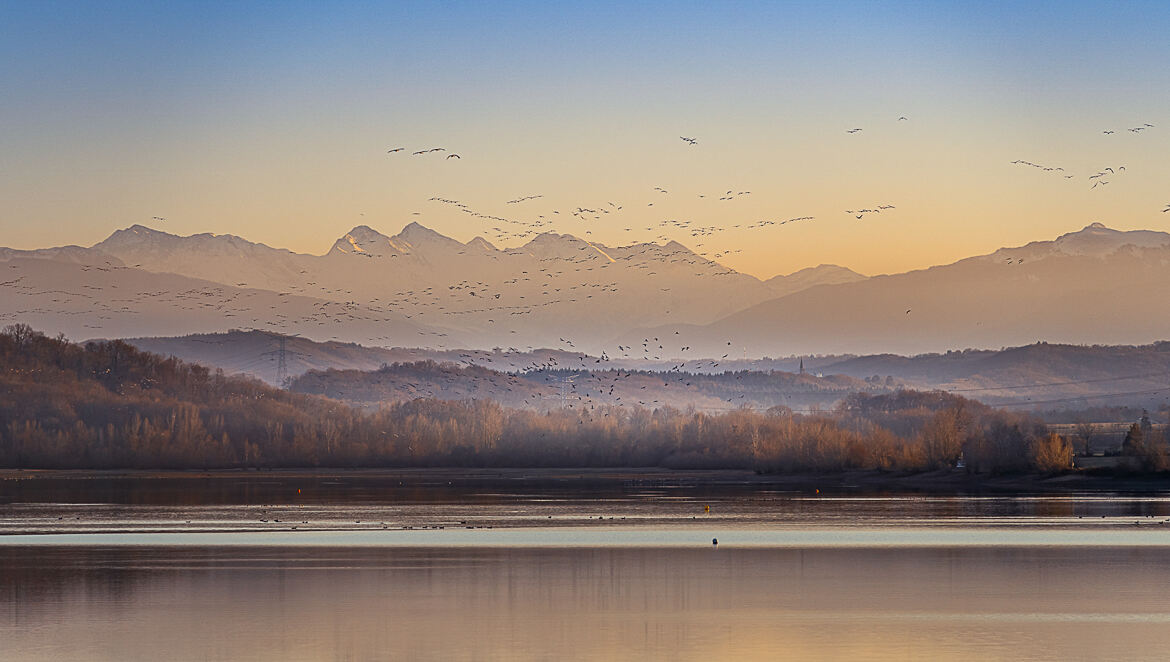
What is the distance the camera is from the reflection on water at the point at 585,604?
3316cm

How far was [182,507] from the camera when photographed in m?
95.4

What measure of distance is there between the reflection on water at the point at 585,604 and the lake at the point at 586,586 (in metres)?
0.10

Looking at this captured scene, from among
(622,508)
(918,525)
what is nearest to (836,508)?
(622,508)

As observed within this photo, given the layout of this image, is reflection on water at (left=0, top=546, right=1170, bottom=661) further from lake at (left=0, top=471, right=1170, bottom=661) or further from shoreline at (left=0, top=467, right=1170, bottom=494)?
shoreline at (left=0, top=467, right=1170, bottom=494)

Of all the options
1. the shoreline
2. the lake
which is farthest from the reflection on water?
the shoreline

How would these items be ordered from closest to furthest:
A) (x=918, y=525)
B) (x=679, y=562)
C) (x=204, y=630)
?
(x=204, y=630), (x=679, y=562), (x=918, y=525)

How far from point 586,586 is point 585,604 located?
4225 millimetres

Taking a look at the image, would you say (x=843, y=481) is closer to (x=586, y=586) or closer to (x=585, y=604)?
(x=586, y=586)

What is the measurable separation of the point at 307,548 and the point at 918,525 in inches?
1136

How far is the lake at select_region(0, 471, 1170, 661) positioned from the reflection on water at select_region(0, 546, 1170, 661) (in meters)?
0.10

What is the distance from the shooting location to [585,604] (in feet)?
133

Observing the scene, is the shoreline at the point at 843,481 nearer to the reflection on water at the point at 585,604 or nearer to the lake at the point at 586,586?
the lake at the point at 586,586

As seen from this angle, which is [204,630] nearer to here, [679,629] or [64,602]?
[64,602]

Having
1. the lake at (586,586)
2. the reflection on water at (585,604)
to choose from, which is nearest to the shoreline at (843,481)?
the lake at (586,586)
